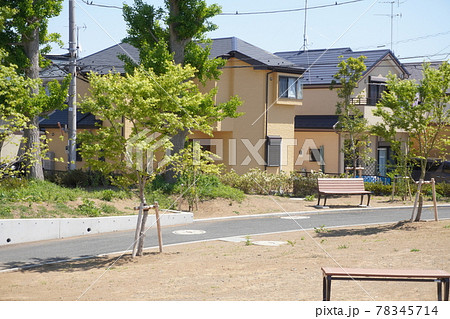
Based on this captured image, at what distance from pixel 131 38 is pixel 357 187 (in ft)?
36.9

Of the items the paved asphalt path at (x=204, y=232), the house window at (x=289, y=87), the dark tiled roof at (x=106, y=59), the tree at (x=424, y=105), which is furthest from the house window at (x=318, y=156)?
the tree at (x=424, y=105)

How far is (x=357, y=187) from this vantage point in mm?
23703

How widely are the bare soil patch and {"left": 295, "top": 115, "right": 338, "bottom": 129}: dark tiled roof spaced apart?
20235 mm

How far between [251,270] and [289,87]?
2271 cm

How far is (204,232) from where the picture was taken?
17.0 metres

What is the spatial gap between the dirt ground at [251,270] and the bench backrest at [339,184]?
7209 mm

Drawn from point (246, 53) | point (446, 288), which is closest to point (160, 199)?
point (246, 53)

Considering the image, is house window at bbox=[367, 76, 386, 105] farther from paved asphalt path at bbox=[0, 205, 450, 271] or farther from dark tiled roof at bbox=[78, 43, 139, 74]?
paved asphalt path at bbox=[0, 205, 450, 271]

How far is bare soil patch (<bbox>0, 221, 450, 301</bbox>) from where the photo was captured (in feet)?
28.7

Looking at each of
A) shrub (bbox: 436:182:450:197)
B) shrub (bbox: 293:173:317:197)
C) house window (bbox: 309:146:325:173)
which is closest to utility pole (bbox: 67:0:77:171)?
shrub (bbox: 293:173:317:197)

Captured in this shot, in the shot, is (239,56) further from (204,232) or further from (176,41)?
(204,232)

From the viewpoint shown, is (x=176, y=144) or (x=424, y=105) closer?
(x=424, y=105)

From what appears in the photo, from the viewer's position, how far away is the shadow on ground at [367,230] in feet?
50.8

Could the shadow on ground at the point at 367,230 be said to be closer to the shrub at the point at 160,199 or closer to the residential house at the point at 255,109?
the shrub at the point at 160,199
